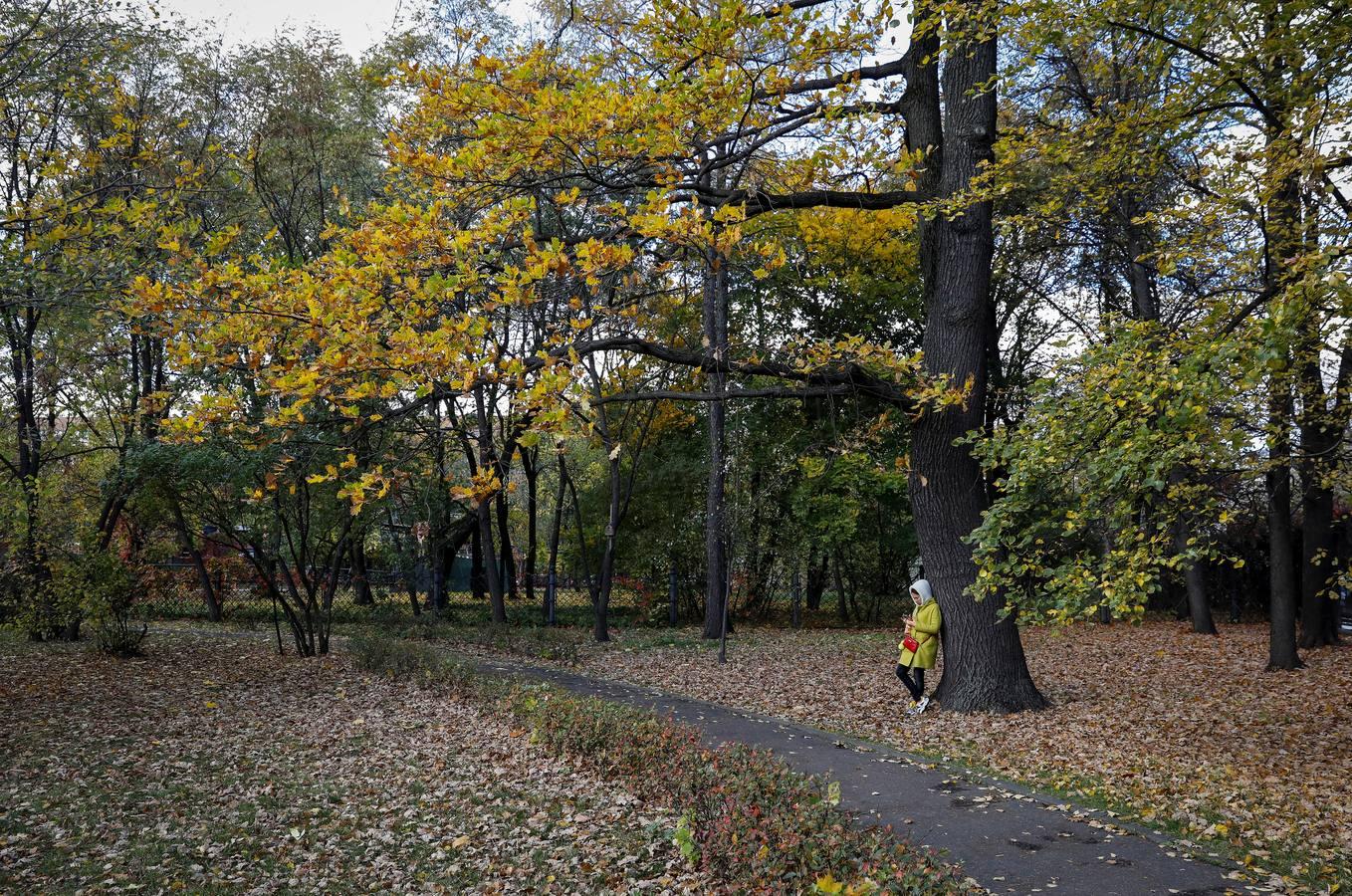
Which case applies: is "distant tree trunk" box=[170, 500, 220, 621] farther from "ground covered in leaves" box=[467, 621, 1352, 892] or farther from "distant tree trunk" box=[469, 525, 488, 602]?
"ground covered in leaves" box=[467, 621, 1352, 892]

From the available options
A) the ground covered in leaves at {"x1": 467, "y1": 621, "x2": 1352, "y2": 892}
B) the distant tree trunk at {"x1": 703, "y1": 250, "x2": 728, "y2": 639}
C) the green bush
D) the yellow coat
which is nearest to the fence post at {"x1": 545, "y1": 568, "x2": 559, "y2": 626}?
the distant tree trunk at {"x1": 703, "y1": 250, "x2": 728, "y2": 639}

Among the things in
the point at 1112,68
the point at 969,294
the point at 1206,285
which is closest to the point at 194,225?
the point at 969,294

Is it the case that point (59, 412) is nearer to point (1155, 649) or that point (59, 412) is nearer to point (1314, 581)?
point (1155, 649)

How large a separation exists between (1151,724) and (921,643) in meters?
2.22

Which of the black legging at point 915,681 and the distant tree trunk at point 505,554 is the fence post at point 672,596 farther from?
the black legging at point 915,681

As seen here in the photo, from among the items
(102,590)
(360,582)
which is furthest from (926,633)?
(360,582)

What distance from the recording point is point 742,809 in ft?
14.6

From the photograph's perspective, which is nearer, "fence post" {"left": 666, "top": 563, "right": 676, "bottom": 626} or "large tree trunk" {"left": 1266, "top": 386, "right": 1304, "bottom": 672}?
"large tree trunk" {"left": 1266, "top": 386, "right": 1304, "bottom": 672}

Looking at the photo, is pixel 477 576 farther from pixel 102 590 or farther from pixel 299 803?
pixel 299 803

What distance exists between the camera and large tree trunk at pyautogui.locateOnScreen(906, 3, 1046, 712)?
888cm

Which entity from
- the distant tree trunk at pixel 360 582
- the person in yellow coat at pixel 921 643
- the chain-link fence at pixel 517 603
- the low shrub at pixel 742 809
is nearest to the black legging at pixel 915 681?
the person in yellow coat at pixel 921 643

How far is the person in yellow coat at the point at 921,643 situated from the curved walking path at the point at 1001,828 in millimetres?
1568

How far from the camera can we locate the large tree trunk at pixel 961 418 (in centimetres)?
888

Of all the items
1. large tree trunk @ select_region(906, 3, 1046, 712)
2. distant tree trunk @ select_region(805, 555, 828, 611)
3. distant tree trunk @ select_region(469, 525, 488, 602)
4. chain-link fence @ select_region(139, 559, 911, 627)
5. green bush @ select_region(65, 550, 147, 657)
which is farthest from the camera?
distant tree trunk @ select_region(469, 525, 488, 602)
